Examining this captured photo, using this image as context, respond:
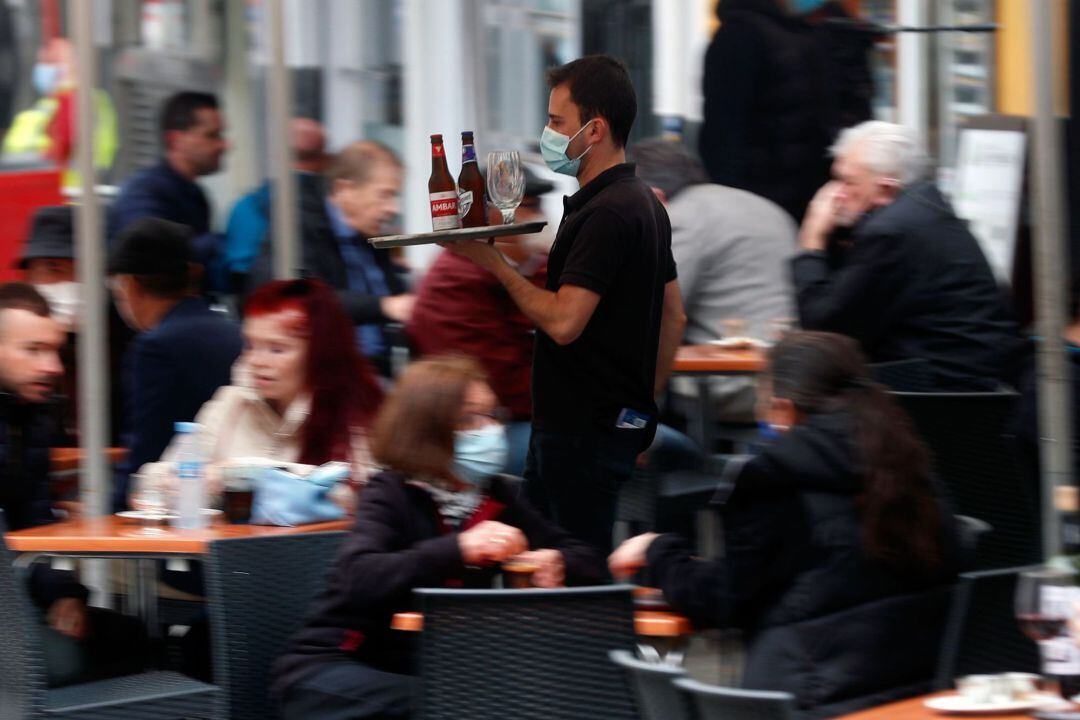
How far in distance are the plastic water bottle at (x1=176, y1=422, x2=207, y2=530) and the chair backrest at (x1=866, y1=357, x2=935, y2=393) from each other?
2.16m

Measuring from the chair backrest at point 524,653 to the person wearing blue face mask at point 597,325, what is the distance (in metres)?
1.35

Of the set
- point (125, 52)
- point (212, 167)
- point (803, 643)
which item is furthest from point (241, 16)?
point (803, 643)

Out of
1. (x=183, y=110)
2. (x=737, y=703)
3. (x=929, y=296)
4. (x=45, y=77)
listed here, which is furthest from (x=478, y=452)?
(x=45, y=77)

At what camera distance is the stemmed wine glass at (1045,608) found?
3176mm

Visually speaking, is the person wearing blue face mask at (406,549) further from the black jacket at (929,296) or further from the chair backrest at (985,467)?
the black jacket at (929,296)

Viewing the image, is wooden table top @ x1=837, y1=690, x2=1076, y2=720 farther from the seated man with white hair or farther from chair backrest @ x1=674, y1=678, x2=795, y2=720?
the seated man with white hair

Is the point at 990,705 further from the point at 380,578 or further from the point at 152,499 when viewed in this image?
the point at 152,499

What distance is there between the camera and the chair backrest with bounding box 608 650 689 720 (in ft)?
10.2

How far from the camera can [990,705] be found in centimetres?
315

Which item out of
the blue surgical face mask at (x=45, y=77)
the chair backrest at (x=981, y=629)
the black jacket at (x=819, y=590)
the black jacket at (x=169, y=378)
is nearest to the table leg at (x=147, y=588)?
the black jacket at (x=169, y=378)

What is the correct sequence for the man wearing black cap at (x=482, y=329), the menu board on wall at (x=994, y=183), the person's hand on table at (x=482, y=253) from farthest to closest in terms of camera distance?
the menu board on wall at (x=994, y=183)
the man wearing black cap at (x=482, y=329)
the person's hand on table at (x=482, y=253)

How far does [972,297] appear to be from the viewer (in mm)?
6070

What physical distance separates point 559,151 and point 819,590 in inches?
65.5

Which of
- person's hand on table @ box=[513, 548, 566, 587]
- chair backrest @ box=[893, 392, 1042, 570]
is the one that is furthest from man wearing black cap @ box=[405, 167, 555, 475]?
person's hand on table @ box=[513, 548, 566, 587]
